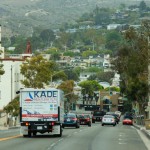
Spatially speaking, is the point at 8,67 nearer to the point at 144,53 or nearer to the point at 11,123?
the point at 11,123

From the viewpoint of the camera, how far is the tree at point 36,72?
311ft

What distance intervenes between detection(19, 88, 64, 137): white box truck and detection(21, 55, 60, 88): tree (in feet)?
156

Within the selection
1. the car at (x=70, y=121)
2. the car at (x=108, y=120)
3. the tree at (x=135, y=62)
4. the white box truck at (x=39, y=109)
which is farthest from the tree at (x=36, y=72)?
the white box truck at (x=39, y=109)

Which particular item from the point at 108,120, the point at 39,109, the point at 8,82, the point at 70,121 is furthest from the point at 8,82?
the point at 39,109

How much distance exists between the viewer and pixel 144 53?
6009 cm

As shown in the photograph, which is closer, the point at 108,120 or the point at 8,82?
the point at 108,120

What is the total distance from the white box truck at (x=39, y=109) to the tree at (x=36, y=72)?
156 feet

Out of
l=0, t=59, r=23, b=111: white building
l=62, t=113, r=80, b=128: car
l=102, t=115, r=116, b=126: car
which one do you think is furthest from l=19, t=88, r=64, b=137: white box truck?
l=0, t=59, r=23, b=111: white building

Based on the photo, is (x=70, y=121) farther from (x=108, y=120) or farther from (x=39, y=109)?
(x=39, y=109)

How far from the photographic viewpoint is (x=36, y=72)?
9744 cm

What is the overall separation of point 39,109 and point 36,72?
168ft

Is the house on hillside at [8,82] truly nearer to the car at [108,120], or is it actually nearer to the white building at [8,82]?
the white building at [8,82]

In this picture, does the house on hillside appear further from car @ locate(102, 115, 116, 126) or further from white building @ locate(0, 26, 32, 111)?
car @ locate(102, 115, 116, 126)

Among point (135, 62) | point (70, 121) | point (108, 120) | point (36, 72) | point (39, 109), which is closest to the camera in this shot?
point (39, 109)
